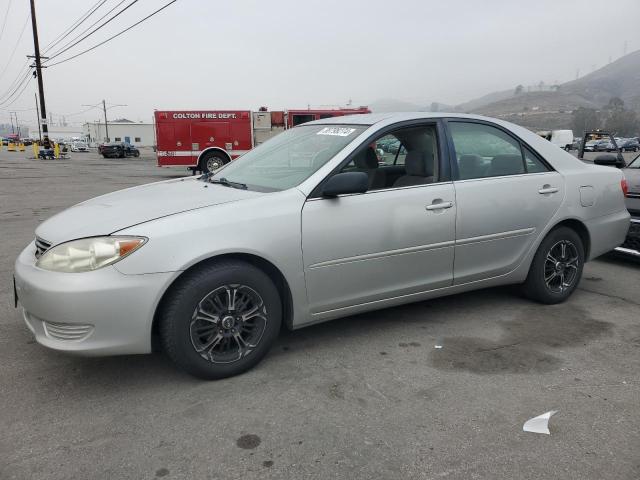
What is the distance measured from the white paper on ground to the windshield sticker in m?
2.12

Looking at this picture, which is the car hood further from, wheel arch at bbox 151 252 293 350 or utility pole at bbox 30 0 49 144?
utility pole at bbox 30 0 49 144

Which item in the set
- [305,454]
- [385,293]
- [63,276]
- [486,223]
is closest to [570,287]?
[486,223]

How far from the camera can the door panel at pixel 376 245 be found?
3211 millimetres

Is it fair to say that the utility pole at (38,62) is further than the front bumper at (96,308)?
Yes

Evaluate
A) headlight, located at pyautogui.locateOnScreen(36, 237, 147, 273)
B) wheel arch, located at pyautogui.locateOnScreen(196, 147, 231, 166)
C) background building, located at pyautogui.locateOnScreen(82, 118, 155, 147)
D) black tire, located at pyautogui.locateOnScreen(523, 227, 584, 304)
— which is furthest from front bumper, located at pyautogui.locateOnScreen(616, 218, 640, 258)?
background building, located at pyautogui.locateOnScreen(82, 118, 155, 147)

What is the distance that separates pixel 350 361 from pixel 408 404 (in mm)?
608

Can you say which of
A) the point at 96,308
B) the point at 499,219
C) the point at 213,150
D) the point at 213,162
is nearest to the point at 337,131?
the point at 499,219

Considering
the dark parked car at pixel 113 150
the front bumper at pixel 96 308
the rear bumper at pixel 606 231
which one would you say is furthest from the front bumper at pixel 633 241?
the dark parked car at pixel 113 150

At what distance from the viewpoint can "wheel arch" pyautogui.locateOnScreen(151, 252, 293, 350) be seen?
2.85 m

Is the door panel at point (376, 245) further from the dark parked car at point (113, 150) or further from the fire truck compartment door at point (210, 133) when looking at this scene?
the dark parked car at point (113, 150)

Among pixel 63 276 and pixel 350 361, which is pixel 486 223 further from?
pixel 63 276

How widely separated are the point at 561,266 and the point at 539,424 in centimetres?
210

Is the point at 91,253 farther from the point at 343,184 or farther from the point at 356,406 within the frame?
the point at 356,406

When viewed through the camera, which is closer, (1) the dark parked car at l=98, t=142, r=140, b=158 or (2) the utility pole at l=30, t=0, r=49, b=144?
(2) the utility pole at l=30, t=0, r=49, b=144
